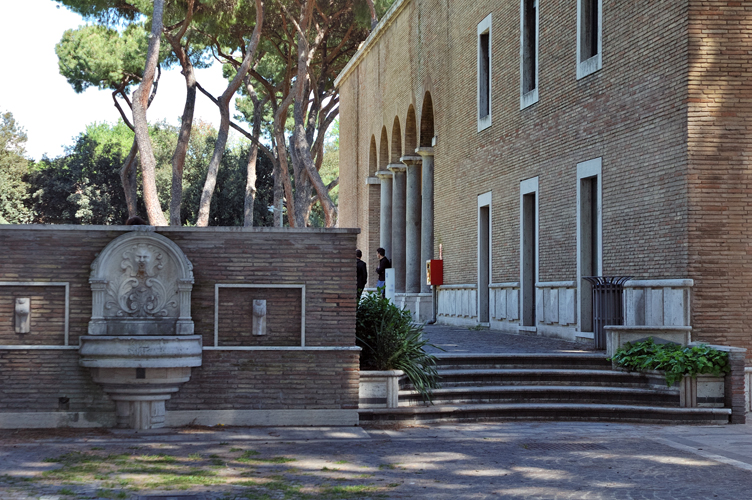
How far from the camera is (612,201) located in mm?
14836

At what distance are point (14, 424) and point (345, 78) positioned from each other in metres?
29.5

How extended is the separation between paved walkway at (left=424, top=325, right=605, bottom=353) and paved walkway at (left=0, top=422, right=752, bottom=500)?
335 centimetres

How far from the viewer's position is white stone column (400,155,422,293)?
2805cm

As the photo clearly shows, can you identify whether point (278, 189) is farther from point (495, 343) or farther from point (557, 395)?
point (557, 395)

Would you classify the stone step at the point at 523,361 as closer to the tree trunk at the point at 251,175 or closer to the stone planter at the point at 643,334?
the stone planter at the point at 643,334

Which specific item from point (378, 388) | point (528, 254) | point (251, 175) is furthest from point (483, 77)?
point (251, 175)

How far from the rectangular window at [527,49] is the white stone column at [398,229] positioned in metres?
11.4

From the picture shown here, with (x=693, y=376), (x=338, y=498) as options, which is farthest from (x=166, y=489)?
(x=693, y=376)

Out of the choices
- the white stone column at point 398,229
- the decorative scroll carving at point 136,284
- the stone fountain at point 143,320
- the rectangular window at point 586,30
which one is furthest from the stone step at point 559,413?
the white stone column at point 398,229

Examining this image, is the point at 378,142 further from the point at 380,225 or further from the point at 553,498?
the point at 553,498

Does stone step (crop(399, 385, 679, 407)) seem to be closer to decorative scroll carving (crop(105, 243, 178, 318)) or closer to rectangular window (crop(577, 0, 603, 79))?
decorative scroll carving (crop(105, 243, 178, 318))

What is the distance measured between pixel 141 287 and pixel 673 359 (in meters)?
6.29

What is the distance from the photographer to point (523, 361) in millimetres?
12625

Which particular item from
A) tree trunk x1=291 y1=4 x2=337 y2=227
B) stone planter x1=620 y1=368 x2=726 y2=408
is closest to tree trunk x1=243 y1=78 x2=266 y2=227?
tree trunk x1=291 y1=4 x2=337 y2=227
